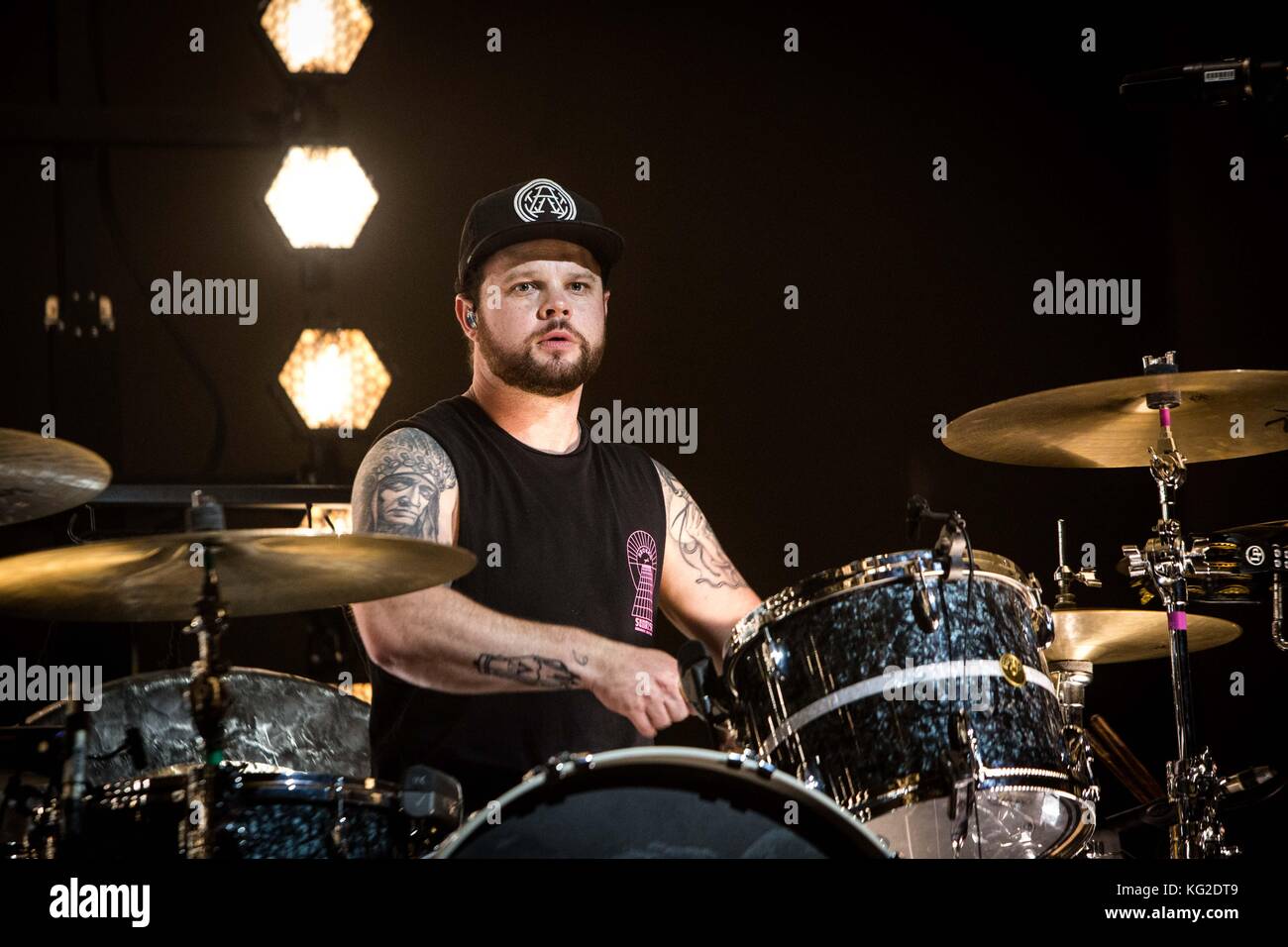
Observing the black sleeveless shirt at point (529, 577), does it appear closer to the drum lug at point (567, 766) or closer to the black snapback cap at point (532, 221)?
the black snapback cap at point (532, 221)

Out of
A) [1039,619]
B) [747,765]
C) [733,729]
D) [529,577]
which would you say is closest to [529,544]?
[529,577]

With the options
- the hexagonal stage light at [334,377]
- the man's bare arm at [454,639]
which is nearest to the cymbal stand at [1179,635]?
the man's bare arm at [454,639]

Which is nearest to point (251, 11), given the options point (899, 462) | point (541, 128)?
point (541, 128)

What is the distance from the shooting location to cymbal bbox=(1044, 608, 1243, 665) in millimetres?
3029

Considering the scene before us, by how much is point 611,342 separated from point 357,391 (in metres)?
0.63

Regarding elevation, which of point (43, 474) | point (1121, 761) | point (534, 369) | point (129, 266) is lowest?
point (1121, 761)

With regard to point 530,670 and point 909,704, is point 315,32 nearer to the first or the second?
point 530,670

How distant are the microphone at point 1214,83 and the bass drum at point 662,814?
1.14 metres

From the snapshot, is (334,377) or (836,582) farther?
(334,377)

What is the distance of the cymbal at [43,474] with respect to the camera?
2049 mm

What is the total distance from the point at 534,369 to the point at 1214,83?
1.31 meters

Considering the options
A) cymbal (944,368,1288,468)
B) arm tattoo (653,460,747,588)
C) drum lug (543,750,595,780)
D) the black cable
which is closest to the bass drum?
drum lug (543,750,595,780)

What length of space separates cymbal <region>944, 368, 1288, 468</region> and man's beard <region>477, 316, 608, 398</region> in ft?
2.34

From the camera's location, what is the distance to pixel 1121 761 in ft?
11.1
